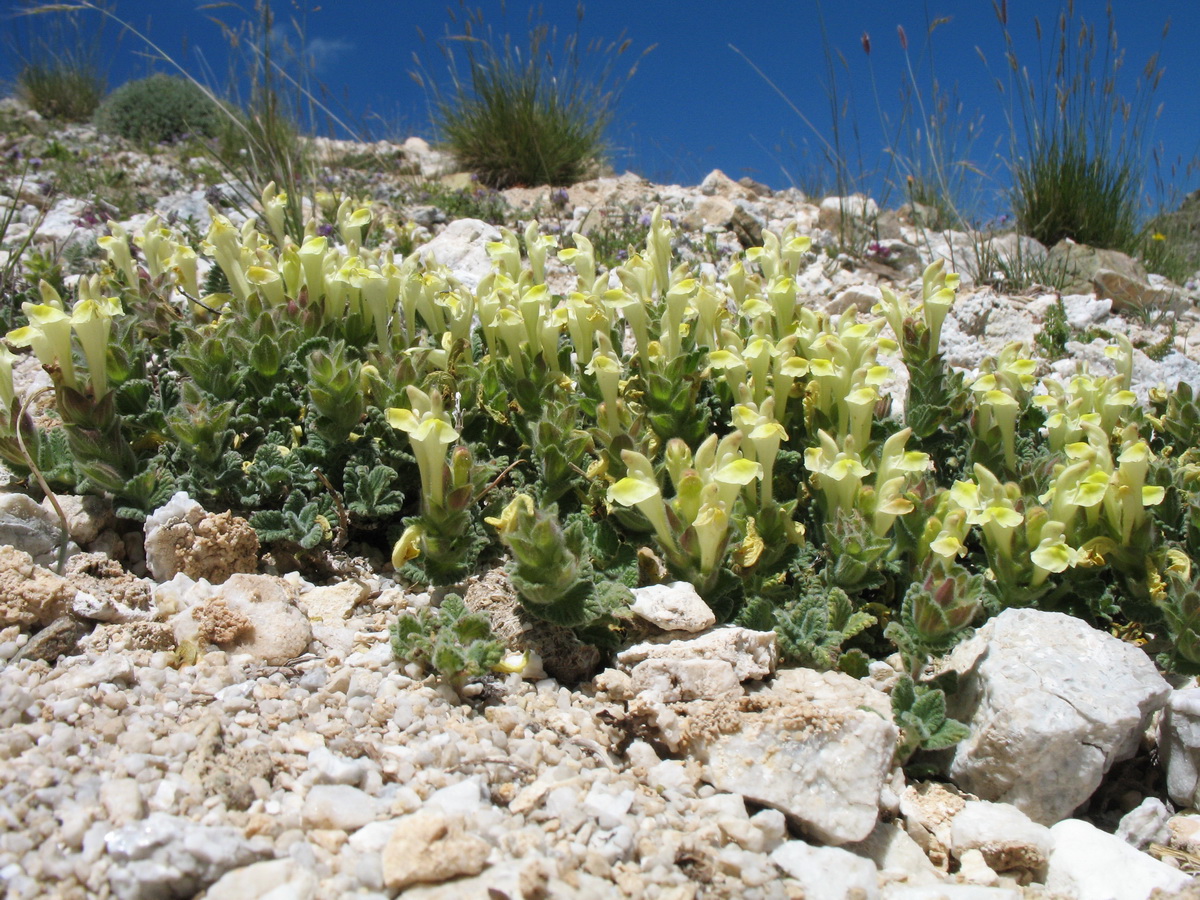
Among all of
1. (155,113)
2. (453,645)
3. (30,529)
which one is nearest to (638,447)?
(453,645)

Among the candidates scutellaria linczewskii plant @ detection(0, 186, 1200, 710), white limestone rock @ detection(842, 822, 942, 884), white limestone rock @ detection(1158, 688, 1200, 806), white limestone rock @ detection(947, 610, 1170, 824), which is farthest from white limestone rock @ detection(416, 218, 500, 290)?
white limestone rock @ detection(1158, 688, 1200, 806)

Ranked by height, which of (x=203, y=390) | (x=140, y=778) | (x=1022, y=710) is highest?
(x=203, y=390)

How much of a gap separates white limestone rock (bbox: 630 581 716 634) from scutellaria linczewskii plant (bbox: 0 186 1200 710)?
0.26 feet

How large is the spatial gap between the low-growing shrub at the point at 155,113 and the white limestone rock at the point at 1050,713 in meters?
13.3

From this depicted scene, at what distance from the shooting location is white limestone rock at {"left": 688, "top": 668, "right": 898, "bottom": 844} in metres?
1.99

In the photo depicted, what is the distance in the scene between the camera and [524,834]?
5.63 ft

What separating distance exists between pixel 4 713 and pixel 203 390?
1.56 metres

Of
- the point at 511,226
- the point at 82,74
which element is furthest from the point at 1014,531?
the point at 82,74

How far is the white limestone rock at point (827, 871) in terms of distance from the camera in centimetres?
178

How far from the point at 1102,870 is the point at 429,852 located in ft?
5.18

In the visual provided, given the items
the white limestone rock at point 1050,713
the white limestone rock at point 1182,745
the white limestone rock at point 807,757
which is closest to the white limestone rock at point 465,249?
the white limestone rock at point 807,757

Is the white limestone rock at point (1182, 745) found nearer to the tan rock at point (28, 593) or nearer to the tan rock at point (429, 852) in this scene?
the tan rock at point (429, 852)

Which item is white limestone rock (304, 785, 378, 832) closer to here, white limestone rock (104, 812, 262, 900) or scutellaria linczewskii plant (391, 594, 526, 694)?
Answer: white limestone rock (104, 812, 262, 900)

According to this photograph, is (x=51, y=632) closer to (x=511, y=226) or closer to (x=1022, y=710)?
(x=1022, y=710)
